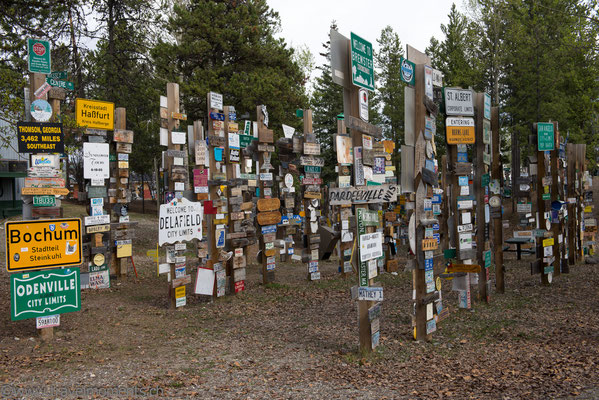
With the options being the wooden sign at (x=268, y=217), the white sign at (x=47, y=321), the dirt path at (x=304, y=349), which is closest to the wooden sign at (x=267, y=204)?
the wooden sign at (x=268, y=217)

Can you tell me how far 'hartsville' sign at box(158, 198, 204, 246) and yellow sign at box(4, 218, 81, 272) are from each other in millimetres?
2052

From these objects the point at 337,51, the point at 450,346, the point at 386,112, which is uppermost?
the point at 386,112

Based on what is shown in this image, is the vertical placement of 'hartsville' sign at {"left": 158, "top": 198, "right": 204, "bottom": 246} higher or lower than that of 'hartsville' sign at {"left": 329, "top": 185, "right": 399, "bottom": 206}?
lower

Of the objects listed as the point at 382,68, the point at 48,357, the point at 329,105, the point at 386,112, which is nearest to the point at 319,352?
the point at 48,357

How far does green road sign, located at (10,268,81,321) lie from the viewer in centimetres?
674

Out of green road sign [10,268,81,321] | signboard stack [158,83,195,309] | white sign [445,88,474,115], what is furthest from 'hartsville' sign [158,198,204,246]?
white sign [445,88,474,115]

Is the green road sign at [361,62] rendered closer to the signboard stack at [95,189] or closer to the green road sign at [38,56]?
the green road sign at [38,56]

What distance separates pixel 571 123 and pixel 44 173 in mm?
28133

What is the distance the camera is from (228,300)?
1069cm

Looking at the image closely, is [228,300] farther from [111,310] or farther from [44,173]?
[44,173]

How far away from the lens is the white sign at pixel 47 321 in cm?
700

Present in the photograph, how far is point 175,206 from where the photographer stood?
9.52 meters

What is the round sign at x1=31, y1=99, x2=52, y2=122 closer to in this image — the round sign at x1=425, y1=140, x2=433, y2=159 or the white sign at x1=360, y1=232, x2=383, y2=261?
the white sign at x1=360, y1=232, x2=383, y2=261

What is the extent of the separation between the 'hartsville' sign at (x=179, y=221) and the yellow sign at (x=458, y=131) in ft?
17.2
